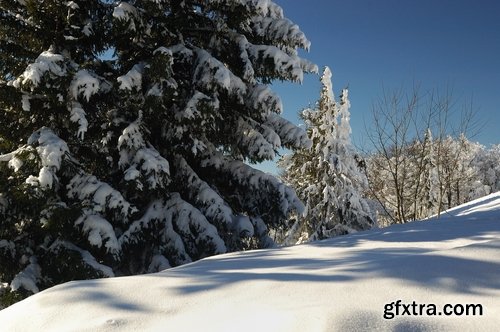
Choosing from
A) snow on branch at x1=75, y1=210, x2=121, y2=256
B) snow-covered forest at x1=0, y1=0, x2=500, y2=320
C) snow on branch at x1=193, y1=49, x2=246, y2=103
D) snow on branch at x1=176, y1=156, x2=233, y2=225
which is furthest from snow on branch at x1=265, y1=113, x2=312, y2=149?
snow on branch at x1=75, y1=210, x2=121, y2=256

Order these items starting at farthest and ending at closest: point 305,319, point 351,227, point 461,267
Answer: point 351,227 → point 461,267 → point 305,319

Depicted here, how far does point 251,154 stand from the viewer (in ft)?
24.9

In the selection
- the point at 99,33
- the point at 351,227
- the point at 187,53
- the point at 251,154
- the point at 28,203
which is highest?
the point at 99,33

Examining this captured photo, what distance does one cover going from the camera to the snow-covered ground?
187 cm

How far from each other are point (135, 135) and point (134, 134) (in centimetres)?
3

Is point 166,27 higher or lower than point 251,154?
higher

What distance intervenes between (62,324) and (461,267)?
2399mm

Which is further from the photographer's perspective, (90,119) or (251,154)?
(251,154)

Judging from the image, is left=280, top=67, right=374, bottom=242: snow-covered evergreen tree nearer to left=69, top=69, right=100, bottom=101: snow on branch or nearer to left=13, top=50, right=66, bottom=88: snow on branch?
left=69, top=69, right=100, bottom=101: snow on branch

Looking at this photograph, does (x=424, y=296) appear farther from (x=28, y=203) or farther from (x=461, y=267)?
(x=28, y=203)

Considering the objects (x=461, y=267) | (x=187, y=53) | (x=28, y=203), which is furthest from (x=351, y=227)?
(x=461, y=267)

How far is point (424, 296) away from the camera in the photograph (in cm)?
203

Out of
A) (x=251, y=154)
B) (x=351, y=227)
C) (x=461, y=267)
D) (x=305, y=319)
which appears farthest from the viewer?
(x=351, y=227)

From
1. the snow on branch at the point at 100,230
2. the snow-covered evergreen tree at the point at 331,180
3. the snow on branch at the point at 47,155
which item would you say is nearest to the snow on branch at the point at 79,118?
the snow on branch at the point at 47,155
